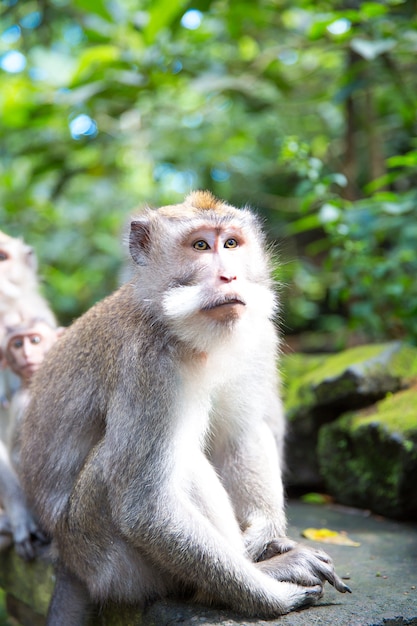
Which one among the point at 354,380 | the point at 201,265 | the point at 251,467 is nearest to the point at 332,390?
the point at 354,380

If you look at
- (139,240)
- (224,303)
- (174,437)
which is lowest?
(174,437)

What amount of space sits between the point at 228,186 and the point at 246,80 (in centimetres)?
186

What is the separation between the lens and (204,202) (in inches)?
126

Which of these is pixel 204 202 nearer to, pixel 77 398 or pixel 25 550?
pixel 77 398

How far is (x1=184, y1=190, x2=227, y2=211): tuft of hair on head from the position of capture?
317 centimetres

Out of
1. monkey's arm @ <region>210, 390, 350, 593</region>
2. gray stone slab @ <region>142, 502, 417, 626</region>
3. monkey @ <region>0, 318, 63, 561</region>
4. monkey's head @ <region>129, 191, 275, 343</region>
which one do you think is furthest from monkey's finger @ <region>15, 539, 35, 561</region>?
monkey's head @ <region>129, 191, 275, 343</region>

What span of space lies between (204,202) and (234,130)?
17.0 feet

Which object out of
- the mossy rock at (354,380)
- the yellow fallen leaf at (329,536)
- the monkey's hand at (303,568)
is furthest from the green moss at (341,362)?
the monkey's hand at (303,568)

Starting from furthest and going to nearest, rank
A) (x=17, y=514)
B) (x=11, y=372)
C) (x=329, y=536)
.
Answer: (x=11, y=372)
(x=17, y=514)
(x=329, y=536)

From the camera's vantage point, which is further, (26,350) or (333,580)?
(26,350)

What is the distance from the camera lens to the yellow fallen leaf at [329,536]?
3846mm

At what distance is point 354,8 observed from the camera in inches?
231

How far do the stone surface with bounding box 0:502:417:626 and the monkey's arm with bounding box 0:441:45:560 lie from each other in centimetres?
13

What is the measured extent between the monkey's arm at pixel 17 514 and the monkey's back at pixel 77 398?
715 millimetres
